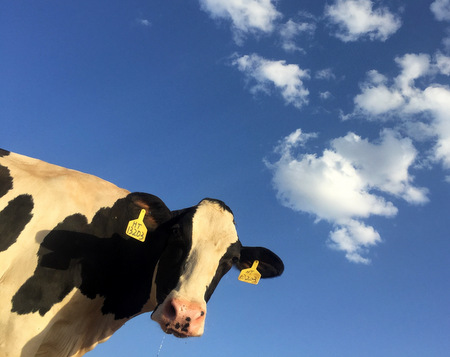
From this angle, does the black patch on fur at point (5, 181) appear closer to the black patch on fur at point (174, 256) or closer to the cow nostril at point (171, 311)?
the black patch on fur at point (174, 256)

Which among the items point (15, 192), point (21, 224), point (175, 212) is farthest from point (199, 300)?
point (15, 192)

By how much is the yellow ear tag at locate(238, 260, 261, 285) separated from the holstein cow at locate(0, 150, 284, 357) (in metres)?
1.50

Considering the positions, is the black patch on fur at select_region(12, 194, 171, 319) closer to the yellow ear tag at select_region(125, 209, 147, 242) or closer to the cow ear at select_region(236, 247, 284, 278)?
the yellow ear tag at select_region(125, 209, 147, 242)

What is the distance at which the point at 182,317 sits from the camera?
232 inches

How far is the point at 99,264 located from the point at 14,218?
1.53 metres

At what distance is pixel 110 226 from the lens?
24.9 ft

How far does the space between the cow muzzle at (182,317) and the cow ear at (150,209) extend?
2.21m

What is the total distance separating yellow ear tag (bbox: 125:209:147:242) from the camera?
→ 745cm

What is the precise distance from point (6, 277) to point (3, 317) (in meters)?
0.58

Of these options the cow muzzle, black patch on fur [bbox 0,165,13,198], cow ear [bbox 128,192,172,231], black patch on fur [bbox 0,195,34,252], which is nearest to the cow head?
the cow muzzle

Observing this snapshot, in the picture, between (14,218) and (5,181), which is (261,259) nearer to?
(14,218)

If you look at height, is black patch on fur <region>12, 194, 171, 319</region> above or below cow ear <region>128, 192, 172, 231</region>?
Result: below

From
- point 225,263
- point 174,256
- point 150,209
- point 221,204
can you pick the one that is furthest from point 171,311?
point 221,204

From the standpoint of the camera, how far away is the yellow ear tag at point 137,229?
7.45 m
